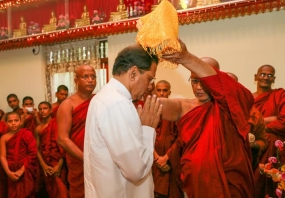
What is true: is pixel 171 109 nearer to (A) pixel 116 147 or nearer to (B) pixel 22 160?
(A) pixel 116 147

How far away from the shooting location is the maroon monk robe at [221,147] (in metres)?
2.28

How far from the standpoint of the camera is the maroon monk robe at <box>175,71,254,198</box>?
2.28 m

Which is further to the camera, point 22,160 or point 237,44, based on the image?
point 237,44

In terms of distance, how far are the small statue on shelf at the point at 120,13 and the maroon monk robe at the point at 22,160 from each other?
2431mm

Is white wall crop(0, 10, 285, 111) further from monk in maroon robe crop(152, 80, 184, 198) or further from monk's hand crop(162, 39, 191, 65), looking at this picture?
monk's hand crop(162, 39, 191, 65)

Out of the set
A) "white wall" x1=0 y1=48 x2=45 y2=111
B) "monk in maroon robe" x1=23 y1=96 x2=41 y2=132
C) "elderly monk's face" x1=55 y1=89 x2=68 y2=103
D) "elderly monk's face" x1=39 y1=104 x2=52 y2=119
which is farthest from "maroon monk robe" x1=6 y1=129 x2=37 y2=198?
"white wall" x1=0 y1=48 x2=45 y2=111

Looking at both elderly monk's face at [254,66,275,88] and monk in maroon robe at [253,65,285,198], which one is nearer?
monk in maroon robe at [253,65,285,198]

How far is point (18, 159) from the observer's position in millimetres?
4895

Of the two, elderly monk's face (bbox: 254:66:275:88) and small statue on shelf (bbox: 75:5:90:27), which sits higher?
small statue on shelf (bbox: 75:5:90:27)

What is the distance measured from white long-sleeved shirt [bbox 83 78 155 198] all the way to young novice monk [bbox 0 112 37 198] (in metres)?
3.15

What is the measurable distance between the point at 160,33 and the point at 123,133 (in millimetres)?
591

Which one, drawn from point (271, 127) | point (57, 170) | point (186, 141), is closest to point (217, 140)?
point (186, 141)

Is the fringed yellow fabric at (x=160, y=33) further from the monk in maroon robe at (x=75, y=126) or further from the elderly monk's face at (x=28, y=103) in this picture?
the elderly monk's face at (x=28, y=103)

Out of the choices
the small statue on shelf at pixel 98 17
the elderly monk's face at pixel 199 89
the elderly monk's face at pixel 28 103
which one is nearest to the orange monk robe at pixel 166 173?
the elderly monk's face at pixel 199 89
